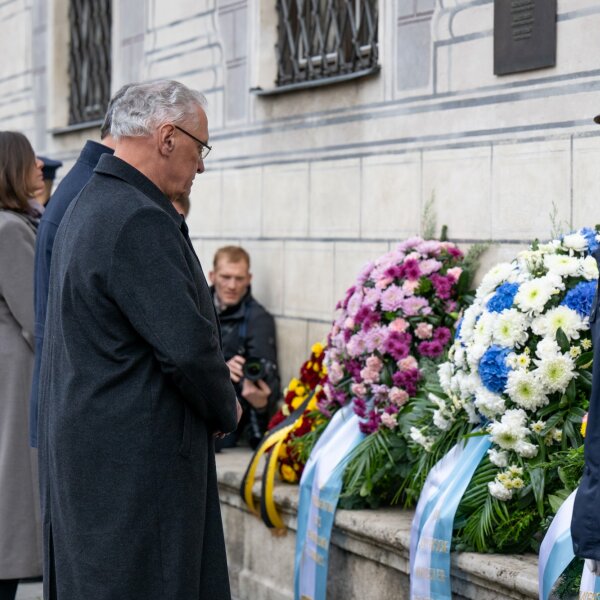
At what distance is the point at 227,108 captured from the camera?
8.18 m

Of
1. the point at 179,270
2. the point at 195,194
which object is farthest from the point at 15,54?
the point at 179,270

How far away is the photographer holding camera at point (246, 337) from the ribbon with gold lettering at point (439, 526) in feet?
8.53

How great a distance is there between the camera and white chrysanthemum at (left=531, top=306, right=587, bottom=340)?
14.6 ft

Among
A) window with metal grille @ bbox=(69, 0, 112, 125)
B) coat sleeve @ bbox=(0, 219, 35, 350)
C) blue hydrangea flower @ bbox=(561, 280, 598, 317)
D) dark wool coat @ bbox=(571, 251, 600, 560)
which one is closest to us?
dark wool coat @ bbox=(571, 251, 600, 560)

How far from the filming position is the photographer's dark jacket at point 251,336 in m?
7.36

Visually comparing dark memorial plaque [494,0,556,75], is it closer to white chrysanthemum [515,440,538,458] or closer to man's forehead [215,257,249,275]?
white chrysanthemum [515,440,538,458]

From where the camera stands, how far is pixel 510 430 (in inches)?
175

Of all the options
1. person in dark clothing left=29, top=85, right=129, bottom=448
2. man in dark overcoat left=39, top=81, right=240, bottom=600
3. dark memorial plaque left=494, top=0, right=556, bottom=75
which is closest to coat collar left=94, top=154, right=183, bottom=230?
man in dark overcoat left=39, top=81, right=240, bottom=600

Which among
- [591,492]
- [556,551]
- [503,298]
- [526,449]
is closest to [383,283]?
[503,298]

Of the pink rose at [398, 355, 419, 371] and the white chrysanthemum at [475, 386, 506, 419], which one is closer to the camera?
the white chrysanthemum at [475, 386, 506, 419]

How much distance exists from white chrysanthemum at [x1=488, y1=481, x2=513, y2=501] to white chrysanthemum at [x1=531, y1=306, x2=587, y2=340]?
536 mm

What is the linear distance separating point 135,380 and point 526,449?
1.67 metres

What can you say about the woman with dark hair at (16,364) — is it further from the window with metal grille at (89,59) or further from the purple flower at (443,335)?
the window with metal grille at (89,59)

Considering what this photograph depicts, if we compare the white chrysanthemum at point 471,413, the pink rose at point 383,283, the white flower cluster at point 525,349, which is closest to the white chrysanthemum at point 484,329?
the white flower cluster at point 525,349
